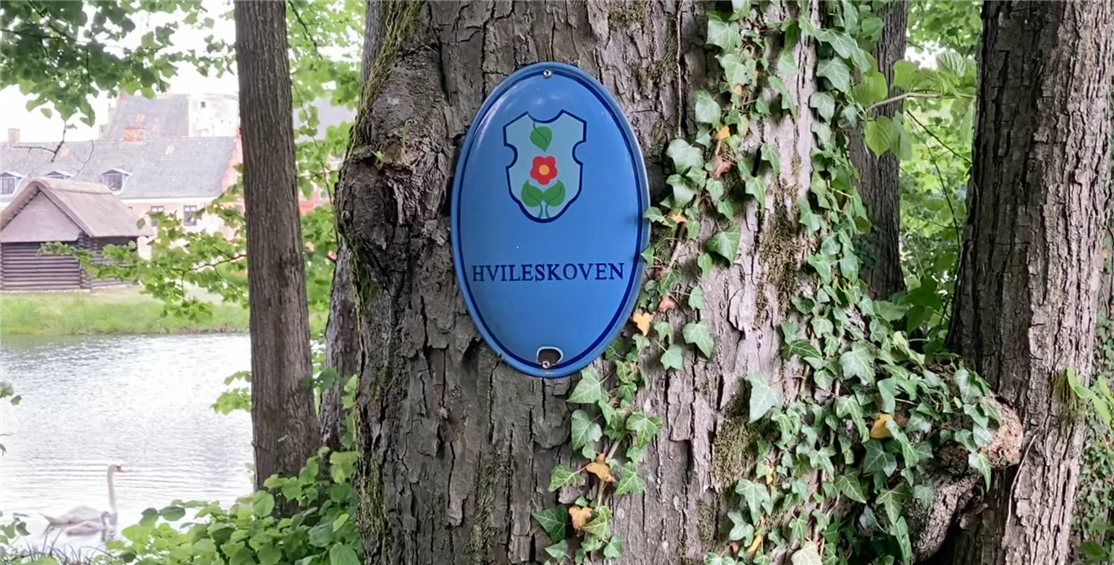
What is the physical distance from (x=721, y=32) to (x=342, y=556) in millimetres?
1669

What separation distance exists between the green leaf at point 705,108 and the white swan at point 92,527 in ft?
14.6

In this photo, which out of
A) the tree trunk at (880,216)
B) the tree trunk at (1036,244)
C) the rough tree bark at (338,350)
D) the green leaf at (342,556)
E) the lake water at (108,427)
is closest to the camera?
the tree trunk at (1036,244)

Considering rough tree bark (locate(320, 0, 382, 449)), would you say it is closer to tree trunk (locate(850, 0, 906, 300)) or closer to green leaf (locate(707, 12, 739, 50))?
tree trunk (locate(850, 0, 906, 300))

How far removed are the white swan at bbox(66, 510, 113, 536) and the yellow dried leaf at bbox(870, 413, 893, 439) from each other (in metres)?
4.42

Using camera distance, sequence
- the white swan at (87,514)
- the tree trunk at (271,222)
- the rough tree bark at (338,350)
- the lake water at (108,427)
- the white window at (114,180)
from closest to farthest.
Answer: the tree trunk at (271,222) → the rough tree bark at (338,350) → the white swan at (87,514) → the lake water at (108,427) → the white window at (114,180)

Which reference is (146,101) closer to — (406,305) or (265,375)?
(265,375)

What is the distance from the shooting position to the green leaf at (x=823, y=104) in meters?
1.26

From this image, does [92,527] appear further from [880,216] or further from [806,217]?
[806,217]

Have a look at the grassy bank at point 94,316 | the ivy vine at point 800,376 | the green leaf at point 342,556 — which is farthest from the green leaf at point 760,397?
the grassy bank at point 94,316

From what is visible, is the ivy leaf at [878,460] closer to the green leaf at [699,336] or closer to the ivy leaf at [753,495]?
the ivy leaf at [753,495]

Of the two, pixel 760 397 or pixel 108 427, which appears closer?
pixel 760 397

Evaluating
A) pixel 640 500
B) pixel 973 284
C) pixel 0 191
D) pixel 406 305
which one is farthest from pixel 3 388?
pixel 973 284

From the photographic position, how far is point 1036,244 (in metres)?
1.37

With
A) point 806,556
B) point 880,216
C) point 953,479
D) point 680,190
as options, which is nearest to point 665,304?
point 680,190
